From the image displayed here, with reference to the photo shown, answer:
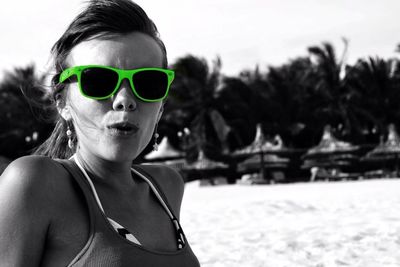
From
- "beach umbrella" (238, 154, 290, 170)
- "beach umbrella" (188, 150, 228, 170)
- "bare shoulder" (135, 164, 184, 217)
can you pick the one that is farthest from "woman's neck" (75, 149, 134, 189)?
"beach umbrella" (238, 154, 290, 170)

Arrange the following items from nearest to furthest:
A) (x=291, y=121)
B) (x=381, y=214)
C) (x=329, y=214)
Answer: (x=381, y=214)
(x=329, y=214)
(x=291, y=121)

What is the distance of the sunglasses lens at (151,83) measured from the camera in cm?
128

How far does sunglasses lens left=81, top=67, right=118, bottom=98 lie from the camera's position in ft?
4.09

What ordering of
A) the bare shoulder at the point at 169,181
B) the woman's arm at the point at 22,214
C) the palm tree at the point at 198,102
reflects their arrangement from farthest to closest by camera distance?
the palm tree at the point at 198,102 → the bare shoulder at the point at 169,181 → the woman's arm at the point at 22,214

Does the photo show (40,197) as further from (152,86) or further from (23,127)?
(23,127)

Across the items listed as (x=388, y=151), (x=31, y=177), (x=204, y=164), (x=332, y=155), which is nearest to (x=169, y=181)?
(x=31, y=177)

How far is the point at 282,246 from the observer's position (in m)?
4.22

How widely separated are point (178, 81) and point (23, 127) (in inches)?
397

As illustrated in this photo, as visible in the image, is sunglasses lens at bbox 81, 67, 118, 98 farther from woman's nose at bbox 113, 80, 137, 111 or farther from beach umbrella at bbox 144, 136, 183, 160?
beach umbrella at bbox 144, 136, 183, 160

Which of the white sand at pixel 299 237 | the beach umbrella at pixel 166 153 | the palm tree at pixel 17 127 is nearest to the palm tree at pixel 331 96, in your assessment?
the beach umbrella at pixel 166 153

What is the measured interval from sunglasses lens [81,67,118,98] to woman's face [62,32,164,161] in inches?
0.7

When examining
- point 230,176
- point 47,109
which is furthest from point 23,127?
point 47,109

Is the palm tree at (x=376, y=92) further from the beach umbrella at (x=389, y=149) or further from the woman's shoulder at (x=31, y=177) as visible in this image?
the woman's shoulder at (x=31, y=177)

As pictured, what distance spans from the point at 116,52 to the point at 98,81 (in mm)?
87
